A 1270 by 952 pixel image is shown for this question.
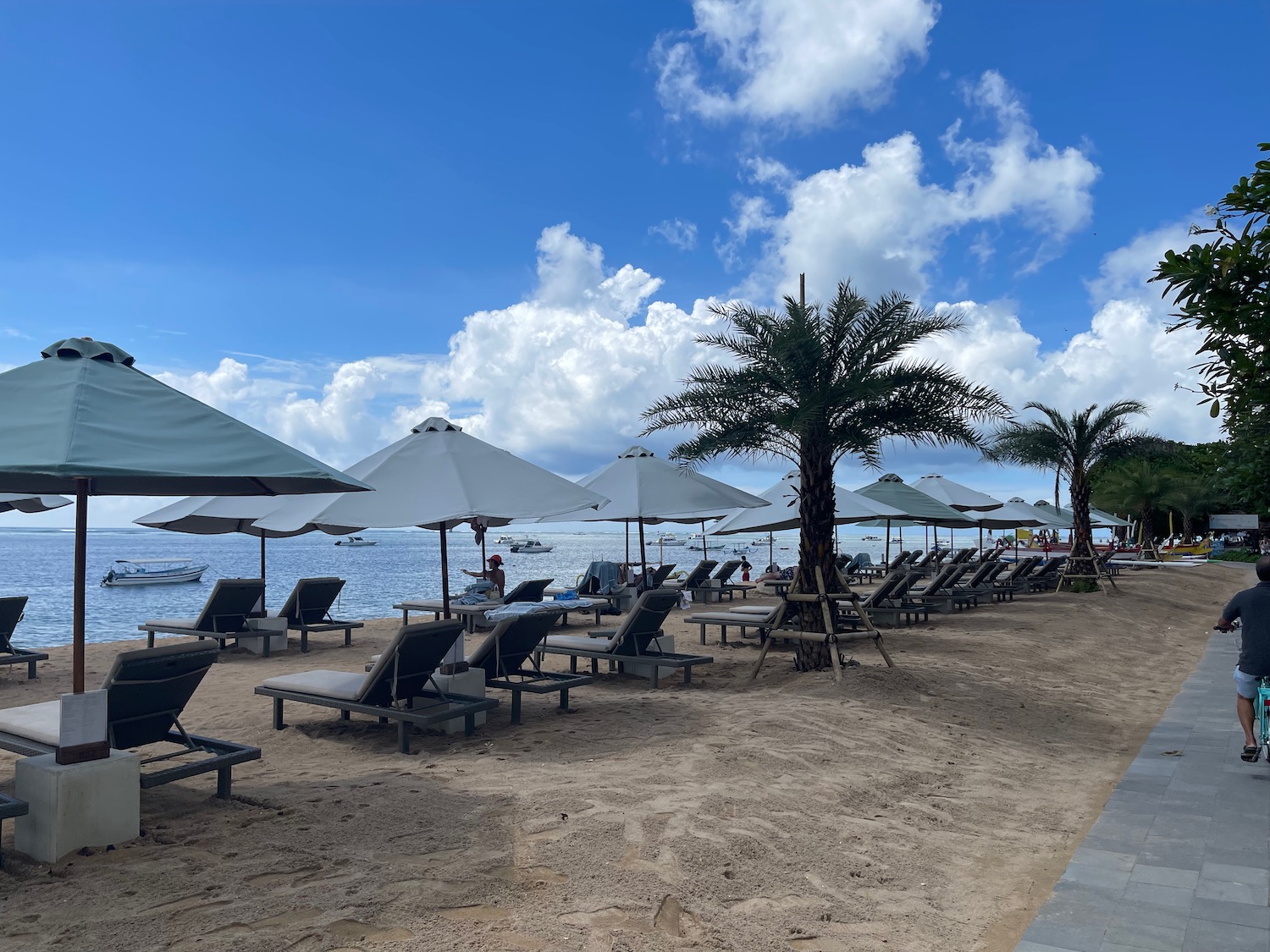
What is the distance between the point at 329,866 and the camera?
156 inches

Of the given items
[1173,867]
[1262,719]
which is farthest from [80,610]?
[1262,719]

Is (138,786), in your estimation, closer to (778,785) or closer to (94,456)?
(94,456)

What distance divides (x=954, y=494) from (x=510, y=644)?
1705 cm

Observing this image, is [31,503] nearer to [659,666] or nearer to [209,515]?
[209,515]

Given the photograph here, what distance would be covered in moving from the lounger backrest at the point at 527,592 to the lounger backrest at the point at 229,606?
362cm

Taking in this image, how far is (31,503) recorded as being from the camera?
29.0ft

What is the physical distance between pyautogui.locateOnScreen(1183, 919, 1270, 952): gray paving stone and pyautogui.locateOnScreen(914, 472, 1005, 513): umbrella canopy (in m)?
18.5

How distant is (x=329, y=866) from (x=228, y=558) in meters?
101

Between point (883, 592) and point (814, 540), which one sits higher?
point (814, 540)

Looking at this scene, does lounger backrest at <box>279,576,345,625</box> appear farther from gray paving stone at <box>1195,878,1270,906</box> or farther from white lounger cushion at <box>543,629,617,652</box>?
gray paving stone at <box>1195,878,1270,906</box>

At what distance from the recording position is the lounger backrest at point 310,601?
12.1 metres

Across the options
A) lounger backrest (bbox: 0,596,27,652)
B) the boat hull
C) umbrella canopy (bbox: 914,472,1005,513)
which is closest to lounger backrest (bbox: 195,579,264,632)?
lounger backrest (bbox: 0,596,27,652)

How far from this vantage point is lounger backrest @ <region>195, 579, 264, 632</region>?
1143 centimetres

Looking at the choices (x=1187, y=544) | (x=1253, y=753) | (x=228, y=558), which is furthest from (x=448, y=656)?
(x=228, y=558)
